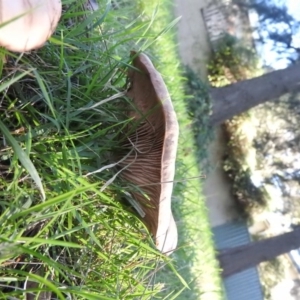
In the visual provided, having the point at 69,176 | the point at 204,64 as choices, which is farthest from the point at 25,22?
the point at 204,64

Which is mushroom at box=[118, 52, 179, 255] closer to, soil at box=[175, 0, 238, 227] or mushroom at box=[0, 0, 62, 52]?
mushroom at box=[0, 0, 62, 52]

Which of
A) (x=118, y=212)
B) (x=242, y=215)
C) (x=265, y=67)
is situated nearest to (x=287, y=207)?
(x=242, y=215)

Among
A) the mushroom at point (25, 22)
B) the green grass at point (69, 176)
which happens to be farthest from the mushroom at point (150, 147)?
the mushroom at point (25, 22)

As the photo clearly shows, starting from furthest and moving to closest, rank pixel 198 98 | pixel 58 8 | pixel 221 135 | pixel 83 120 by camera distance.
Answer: pixel 221 135
pixel 198 98
pixel 83 120
pixel 58 8

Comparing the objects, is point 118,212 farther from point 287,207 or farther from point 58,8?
point 287,207

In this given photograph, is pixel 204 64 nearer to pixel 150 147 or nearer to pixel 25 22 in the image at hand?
pixel 150 147

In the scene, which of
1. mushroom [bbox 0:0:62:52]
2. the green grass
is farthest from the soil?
mushroom [bbox 0:0:62:52]
